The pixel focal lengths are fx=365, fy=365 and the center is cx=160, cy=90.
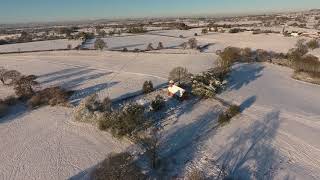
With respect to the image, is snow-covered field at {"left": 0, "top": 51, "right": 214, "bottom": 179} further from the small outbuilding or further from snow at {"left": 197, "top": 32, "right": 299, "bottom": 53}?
snow at {"left": 197, "top": 32, "right": 299, "bottom": 53}

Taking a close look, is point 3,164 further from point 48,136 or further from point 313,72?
point 313,72

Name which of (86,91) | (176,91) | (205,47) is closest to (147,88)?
(176,91)

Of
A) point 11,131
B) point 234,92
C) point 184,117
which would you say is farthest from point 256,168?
point 11,131

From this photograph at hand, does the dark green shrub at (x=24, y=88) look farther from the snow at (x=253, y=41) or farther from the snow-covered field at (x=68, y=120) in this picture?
the snow at (x=253, y=41)

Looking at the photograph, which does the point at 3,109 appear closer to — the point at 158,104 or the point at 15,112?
the point at 15,112

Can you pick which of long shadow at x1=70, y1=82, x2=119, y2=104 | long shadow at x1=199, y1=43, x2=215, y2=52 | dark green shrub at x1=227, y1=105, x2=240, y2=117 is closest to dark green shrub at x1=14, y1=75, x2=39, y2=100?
long shadow at x1=70, y1=82, x2=119, y2=104

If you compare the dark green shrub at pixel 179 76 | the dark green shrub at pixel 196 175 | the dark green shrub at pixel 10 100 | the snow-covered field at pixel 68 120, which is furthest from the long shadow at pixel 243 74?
the dark green shrub at pixel 10 100
